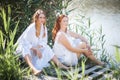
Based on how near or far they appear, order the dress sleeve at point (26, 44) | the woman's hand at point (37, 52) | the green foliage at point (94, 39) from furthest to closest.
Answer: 1. the green foliage at point (94, 39)
2. the woman's hand at point (37, 52)
3. the dress sleeve at point (26, 44)

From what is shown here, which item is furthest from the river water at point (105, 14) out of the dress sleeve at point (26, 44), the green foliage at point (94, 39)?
the dress sleeve at point (26, 44)

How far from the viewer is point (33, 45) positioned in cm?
480

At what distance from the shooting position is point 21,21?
18.0ft

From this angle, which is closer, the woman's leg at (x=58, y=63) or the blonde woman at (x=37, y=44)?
the blonde woman at (x=37, y=44)

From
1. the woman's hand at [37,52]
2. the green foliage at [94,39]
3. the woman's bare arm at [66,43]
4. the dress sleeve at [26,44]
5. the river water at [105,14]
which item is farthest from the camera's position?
the river water at [105,14]

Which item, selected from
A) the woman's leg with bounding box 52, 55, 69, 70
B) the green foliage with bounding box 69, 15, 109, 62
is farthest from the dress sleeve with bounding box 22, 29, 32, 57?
the green foliage with bounding box 69, 15, 109, 62

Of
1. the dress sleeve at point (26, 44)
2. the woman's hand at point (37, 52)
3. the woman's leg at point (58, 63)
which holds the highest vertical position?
the dress sleeve at point (26, 44)

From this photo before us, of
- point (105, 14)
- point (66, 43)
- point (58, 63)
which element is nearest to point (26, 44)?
point (58, 63)

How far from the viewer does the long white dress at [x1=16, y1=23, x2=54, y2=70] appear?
460cm

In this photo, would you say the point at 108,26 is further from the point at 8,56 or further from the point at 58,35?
the point at 8,56

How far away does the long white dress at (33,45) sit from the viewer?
4.60m

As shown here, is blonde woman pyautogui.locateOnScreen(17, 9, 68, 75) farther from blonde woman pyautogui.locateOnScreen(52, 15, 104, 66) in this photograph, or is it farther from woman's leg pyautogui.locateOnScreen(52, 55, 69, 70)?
blonde woman pyautogui.locateOnScreen(52, 15, 104, 66)

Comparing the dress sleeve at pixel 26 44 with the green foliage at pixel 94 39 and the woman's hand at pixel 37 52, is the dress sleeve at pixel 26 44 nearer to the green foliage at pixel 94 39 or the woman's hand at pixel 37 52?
the woman's hand at pixel 37 52

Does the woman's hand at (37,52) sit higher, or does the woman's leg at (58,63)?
the woman's hand at (37,52)
